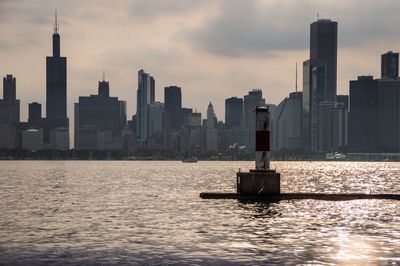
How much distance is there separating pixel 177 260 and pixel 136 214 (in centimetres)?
2243

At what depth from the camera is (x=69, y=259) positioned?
2806 cm

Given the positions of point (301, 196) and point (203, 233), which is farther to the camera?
point (301, 196)

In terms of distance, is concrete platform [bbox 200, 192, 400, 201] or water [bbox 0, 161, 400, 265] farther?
concrete platform [bbox 200, 192, 400, 201]

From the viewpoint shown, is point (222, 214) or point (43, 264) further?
point (222, 214)

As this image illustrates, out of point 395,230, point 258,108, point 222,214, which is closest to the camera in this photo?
point 395,230

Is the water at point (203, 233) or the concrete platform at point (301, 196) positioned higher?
the concrete platform at point (301, 196)

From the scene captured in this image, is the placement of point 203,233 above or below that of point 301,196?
below

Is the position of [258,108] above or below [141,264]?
above

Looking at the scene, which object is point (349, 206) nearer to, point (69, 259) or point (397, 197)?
point (397, 197)

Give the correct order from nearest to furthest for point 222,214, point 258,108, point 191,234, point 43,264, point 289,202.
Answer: point 43,264
point 191,234
point 222,214
point 258,108
point 289,202

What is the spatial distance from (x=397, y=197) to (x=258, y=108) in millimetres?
16639

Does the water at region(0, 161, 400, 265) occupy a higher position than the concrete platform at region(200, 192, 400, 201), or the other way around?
the concrete platform at region(200, 192, 400, 201)

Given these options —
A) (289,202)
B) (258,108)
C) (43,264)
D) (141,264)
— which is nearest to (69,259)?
(43,264)

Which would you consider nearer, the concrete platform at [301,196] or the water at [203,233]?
the water at [203,233]
